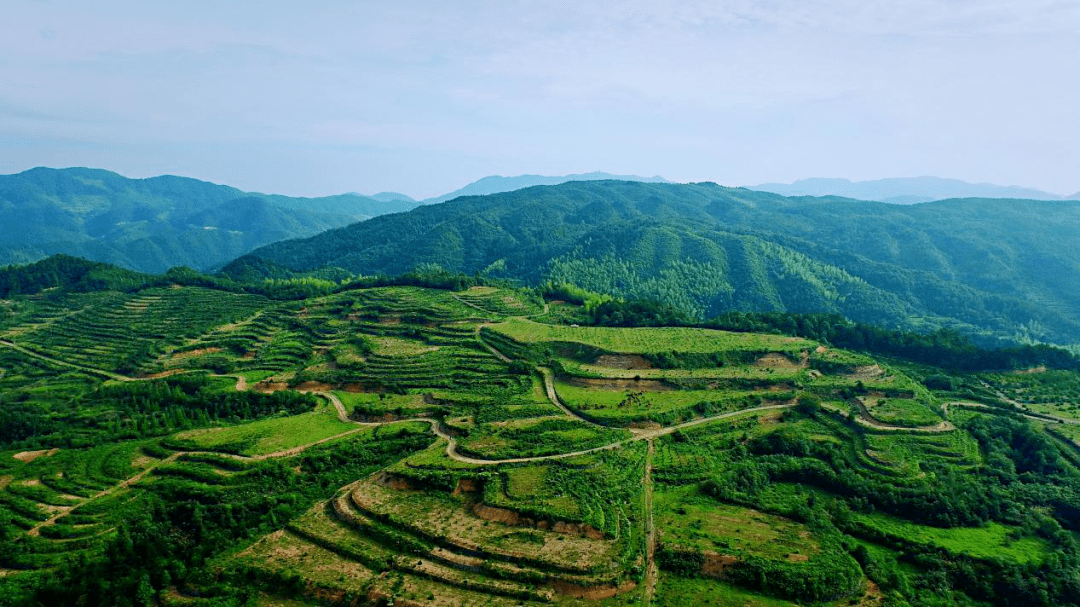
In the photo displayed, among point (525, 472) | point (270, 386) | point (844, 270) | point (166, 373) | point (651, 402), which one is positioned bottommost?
point (525, 472)

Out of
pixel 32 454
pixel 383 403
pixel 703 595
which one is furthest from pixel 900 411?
pixel 32 454

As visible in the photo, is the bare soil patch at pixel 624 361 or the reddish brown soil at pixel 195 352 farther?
the reddish brown soil at pixel 195 352

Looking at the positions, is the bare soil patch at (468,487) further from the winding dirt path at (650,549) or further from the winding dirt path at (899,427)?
the winding dirt path at (899,427)

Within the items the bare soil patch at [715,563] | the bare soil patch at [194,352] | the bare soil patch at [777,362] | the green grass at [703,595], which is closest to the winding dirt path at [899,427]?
the bare soil patch at [777,362]

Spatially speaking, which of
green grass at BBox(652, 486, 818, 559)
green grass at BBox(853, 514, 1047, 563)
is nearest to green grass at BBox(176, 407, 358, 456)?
green grass at BBox(652, 486, 818, 559)

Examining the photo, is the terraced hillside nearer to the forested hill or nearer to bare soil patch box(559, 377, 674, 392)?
bare soil patch box(559, 377, 674, 392)

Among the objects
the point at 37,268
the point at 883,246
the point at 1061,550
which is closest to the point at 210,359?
the point at 37,268

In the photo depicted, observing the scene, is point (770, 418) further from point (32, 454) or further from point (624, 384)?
point (32, 454)
